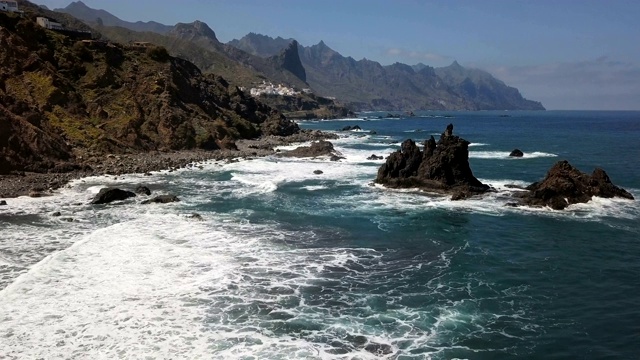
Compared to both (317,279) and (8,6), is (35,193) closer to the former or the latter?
(317,279)

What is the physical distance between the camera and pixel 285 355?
21.4 m

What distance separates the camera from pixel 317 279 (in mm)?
30516

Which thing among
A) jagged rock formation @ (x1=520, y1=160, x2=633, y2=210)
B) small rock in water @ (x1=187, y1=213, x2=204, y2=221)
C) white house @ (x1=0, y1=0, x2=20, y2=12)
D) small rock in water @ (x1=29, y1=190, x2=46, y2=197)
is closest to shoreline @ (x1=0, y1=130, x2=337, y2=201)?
small rock in water @ (x1=29, y1=190, x2=46, y2=197)

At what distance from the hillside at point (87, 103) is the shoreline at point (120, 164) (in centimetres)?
242

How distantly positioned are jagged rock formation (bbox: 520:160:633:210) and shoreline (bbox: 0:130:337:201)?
5051 centimetres

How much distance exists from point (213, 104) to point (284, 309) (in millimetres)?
103394

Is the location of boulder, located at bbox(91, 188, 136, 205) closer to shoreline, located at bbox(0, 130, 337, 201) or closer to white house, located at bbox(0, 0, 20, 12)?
shoreline, located at bbox(0, 130, 337, 201)

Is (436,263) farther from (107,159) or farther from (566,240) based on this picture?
(107,159)

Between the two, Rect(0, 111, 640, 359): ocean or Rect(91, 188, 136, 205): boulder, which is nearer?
Rect(0, 111, 640, 359): ocean

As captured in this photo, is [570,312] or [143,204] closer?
[570,312]

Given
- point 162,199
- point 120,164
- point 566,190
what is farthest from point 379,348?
point 120,164

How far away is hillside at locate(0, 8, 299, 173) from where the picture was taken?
66875 mm

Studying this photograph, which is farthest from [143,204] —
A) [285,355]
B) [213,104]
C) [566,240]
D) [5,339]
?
[213,104]

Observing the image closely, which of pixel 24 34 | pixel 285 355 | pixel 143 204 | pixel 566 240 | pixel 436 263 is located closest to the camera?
pixel 285 355
